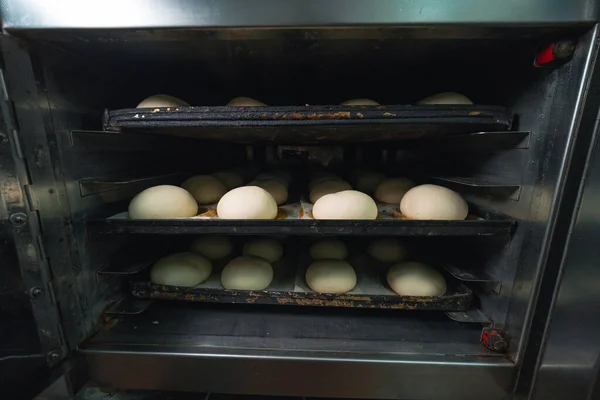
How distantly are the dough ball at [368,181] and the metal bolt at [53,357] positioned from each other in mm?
1135

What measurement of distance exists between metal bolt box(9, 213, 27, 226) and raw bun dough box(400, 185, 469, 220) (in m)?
0.95

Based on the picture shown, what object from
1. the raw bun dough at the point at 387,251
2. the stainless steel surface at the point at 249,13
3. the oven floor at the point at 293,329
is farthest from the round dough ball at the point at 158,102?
the raw bun dough at the point at 387,251

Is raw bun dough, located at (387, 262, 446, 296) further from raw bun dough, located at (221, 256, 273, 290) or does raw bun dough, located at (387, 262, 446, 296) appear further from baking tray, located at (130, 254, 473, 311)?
raw bun dough, located at (221, 256, 273, 290)

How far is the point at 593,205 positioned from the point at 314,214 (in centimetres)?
61

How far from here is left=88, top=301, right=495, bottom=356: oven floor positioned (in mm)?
684

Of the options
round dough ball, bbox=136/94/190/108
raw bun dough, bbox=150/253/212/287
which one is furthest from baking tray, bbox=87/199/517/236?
round dough ball, bbox=136/94/190/108

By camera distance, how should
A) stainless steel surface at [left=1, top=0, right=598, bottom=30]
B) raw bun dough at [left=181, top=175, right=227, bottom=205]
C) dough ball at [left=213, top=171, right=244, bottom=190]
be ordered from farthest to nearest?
dough ball at [left=213, top=171, right=244, bottom=190]
raw bun dough at [left=181, top=175, right=227, bottom=205]
stainless steel surface at [left=1, top=0, right=598, bottom=30]

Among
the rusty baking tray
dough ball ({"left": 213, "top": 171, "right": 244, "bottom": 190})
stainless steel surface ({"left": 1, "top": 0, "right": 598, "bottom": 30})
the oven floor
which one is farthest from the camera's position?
dough ball ({"left": 213, "top": 171, "right": 244, "bottom": 190})

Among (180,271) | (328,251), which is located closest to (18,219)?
(180,271)

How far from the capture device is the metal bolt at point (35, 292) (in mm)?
560

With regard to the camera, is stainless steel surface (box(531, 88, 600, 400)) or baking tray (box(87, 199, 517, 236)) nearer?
stainless steel surface (box(531, 88, 600, 400))

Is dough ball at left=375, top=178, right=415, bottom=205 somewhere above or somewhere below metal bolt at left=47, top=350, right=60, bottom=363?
above

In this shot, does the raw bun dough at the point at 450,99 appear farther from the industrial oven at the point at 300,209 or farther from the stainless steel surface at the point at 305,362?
the stainless steel surface at the point at 305,362

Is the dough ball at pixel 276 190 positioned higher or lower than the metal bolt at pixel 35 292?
higher
